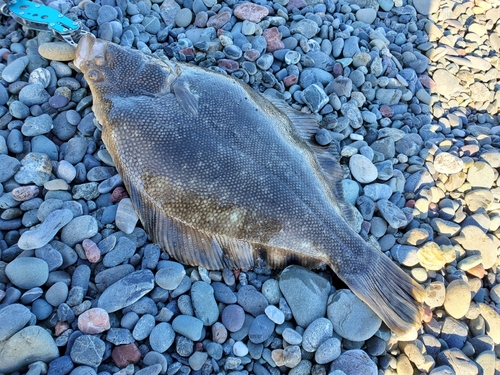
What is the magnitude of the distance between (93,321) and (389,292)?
5.29 ft

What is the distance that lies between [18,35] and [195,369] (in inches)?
103

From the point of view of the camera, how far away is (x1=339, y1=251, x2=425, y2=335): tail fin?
2303 millimetres

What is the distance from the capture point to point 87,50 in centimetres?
263

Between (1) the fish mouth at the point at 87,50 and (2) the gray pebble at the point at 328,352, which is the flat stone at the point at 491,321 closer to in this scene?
(2) the gray pebble at the point at 328,352

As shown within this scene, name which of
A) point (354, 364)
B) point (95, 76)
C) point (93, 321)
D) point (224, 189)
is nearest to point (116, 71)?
point (95, 76)

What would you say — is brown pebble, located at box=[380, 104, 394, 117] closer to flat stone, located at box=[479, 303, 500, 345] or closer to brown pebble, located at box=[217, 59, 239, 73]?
brown pebble, located at box=[217, 59, 239, 73]

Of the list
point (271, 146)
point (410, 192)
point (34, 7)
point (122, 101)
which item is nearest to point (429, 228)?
point (410, 192)

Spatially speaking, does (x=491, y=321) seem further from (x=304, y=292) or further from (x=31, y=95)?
(x=31, y=95)

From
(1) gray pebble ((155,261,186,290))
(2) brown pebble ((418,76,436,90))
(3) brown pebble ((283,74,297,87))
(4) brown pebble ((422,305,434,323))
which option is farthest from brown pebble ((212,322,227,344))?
(2) brown pebble ((418,76,436,90))

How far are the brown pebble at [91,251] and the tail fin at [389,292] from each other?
1.41 m

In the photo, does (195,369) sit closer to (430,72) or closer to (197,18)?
(197,18)

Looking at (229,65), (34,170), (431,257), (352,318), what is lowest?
(352,318)

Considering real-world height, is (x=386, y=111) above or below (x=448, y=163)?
above

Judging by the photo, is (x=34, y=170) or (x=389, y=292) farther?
(x=34, y=170)
